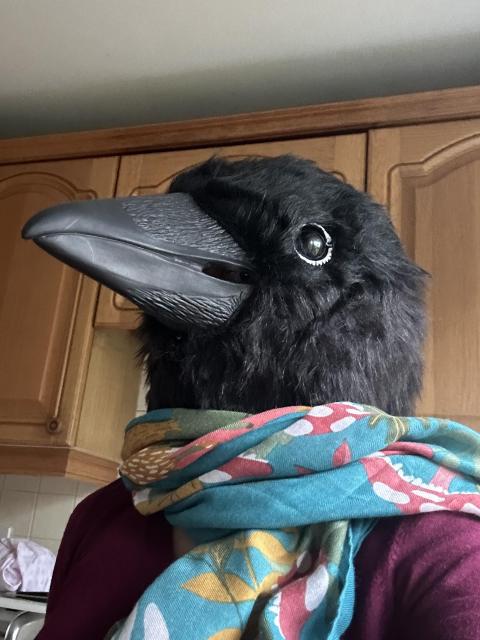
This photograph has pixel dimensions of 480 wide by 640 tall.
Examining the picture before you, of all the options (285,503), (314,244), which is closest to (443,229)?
(314,244)

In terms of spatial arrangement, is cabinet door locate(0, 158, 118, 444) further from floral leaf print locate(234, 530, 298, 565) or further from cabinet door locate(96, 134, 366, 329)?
floral leaf print locate(234, 530, 298, 565)

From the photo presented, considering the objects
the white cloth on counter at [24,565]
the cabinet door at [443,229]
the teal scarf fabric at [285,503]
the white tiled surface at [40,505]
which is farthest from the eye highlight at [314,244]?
the white tiled surface at [40,505]

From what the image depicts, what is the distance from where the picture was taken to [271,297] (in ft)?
1.54

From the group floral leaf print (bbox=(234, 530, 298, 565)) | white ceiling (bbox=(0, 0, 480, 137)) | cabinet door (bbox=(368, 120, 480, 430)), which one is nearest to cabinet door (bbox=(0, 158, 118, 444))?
white ceiling (bbox=(0, 0, 480, 137))

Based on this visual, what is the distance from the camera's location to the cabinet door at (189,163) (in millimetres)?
1257

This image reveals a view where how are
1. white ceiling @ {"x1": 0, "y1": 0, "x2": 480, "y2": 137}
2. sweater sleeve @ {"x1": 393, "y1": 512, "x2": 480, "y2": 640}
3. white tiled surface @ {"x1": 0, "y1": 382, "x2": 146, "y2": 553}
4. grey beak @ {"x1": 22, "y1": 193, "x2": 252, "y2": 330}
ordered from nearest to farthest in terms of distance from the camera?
sweater sleeve @ {"x1": 393, "y1": 512, "x2": 480, "y2": 640}
grey beak @ {"x1": 22, "y1": 193, "x2": 252, "y2": 330}
white ceiling @ {"x1": 0, "y1": 0, "x2": 480, "y2": 137}
white tiled surface @ {"x1": 0, "y1": 382, "x2": 146, "y2": 553}

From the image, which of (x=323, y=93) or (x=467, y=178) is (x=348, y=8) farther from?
(x=467, y=178)

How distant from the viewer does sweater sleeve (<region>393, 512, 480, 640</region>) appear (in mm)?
307

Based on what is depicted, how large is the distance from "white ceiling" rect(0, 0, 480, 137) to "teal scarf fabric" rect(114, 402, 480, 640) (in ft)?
3.38

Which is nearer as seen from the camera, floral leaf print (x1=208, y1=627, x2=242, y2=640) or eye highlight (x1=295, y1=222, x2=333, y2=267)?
floral leaf print (x1=208, y1=627, x2=242, y2=640)

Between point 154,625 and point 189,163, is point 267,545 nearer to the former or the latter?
point 154,625

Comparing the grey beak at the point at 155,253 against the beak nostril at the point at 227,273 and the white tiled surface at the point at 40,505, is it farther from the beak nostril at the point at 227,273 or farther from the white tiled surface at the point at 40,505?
the white tiled surface at the point at 40,505

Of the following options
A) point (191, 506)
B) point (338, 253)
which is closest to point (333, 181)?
point (338, 253)

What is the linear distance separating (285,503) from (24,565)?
1150mm
